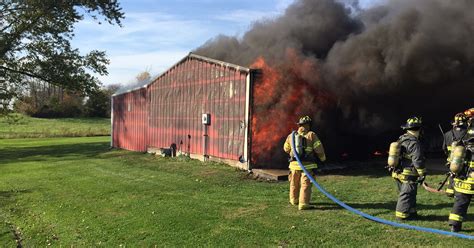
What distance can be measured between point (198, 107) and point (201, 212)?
8.96m

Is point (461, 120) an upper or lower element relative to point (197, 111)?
lower

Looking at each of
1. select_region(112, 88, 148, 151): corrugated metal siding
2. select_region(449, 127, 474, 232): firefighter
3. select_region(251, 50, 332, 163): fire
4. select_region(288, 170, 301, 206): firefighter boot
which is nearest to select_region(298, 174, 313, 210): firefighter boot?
select_region(288, 170, 301, 206): firefighter boot

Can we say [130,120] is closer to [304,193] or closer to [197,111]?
[197,111]

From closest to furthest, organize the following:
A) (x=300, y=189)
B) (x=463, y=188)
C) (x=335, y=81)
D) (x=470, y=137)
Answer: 1. (x=463, y=188)
2. (x=470, y=137)
3. (x=300, y=189)
4. (x=335, y=81)

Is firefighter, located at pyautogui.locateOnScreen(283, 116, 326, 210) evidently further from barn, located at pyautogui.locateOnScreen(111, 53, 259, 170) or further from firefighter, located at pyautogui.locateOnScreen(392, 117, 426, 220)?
barn, located at pyautogui.locateOnScreen(111, 53, 259, 170)

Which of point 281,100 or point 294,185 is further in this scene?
point 281,100

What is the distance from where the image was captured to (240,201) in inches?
360

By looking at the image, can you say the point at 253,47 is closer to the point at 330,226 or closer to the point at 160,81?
the point at 160,81

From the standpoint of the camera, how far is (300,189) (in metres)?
8.19

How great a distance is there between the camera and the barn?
14.0 m

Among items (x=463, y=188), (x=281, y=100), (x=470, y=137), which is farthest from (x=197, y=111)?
(x=463, y=188)

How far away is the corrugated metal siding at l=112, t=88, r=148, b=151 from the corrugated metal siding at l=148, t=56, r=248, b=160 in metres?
1.09

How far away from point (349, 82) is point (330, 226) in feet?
22.4

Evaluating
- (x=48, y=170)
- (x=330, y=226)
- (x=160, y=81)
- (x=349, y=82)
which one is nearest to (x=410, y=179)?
(x=330, y=226)
